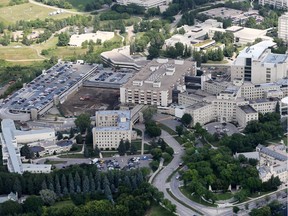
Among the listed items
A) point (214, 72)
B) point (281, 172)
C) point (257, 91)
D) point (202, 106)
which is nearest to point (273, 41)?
point (214, 72)

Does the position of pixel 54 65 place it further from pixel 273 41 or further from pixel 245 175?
pixel 245 175

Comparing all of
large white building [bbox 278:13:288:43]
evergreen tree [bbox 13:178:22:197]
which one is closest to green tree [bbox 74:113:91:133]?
evergreen tree [bbox 13:178:22:197]

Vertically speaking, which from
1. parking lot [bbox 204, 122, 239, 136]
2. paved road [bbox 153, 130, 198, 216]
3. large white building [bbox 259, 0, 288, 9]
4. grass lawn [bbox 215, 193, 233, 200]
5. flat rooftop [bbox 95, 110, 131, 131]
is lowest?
large white building [bbox 259, 0, 288, 9]

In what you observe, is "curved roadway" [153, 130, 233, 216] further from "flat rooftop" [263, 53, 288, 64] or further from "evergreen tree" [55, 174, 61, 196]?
"flat rooftop" [263, 53, 288, 64]

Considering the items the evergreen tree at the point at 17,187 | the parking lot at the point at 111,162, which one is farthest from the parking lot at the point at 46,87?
the evergreen tree at the point at 17,187

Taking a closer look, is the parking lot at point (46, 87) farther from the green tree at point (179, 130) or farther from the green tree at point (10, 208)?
the green tree at point (10, 208)

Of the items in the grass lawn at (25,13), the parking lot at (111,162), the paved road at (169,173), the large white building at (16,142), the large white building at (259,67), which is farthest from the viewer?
the grass lawn at (25,13)

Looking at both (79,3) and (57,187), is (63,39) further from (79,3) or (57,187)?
(57,187)
